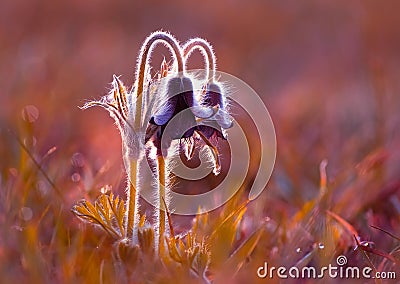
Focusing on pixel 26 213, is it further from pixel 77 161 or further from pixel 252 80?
pixel 252 80

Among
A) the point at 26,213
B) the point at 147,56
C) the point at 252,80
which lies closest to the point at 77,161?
the point at 26,213

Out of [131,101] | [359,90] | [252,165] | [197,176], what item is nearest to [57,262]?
[131,101]

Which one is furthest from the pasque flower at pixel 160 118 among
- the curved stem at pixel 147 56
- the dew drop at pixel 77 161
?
the dew drop at pixel 77 161

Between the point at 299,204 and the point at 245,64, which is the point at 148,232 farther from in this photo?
the point at 245,64

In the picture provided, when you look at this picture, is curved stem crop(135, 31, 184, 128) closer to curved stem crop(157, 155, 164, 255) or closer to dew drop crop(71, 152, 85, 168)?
curved stem crop(157, 155, 164, 255)

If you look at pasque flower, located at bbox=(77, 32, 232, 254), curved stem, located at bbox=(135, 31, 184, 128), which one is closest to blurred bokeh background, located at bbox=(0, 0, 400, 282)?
pasque flower, located at bbox=(77, 32, 232, 254)

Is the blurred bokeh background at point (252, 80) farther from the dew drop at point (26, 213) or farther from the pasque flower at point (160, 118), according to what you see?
the pasque flower at point (160, 118)
